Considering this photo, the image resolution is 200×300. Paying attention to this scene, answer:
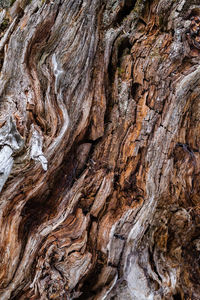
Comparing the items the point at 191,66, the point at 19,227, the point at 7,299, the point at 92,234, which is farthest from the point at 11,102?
the point at 191,66

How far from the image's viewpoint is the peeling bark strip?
12.3ft

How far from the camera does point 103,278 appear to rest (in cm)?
399

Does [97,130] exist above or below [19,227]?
above

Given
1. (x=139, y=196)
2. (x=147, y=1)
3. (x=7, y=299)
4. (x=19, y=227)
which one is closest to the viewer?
(x=7, y=299)

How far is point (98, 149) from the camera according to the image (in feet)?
14.7

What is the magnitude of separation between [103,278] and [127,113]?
353 centimetres

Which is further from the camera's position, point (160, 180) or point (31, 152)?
point (160, 180)

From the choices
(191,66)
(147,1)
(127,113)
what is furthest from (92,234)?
(147,1)

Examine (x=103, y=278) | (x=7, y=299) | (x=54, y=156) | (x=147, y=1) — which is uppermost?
(x=147, y=1)

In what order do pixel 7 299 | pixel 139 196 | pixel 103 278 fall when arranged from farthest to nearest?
pixel 139 196, pixel 103 278, pixel 7 299

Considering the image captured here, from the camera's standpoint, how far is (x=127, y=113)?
4.40 metres

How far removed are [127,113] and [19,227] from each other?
323 centimetres

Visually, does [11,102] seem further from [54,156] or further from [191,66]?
[191,66]

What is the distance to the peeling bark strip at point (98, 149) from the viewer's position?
374 centimetres
